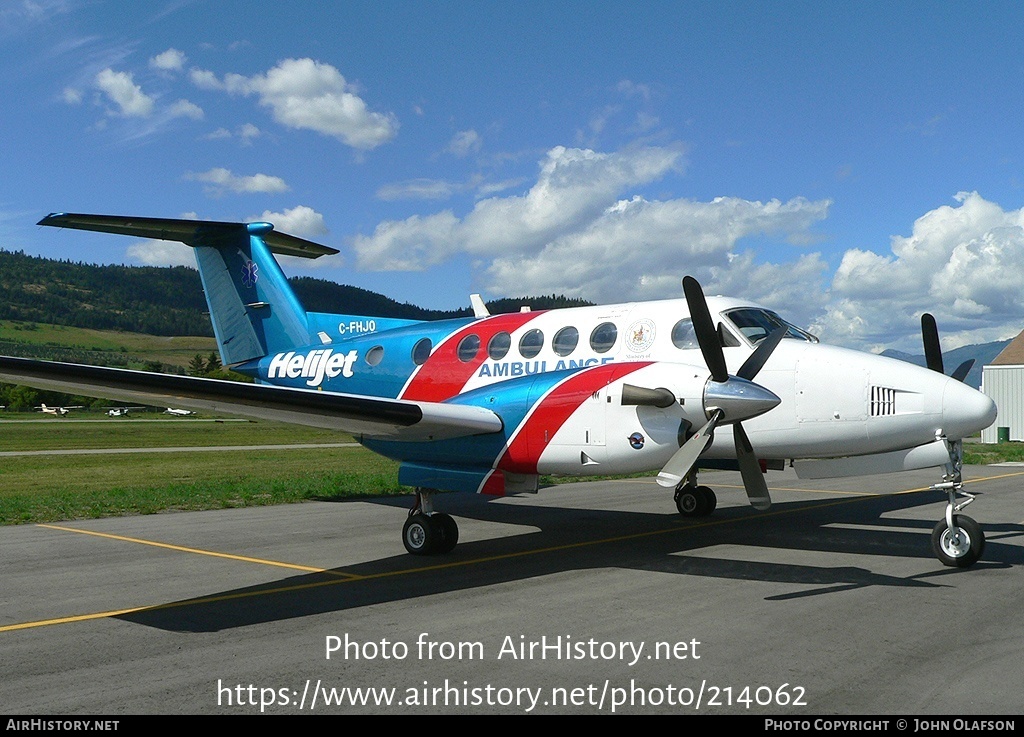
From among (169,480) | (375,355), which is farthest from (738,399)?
(169,480)

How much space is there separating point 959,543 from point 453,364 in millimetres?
7192

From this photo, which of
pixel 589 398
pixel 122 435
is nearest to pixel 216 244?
pixel 589 398

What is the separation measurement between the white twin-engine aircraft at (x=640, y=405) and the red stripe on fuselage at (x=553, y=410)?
2 centimetres

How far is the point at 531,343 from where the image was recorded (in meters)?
11.7

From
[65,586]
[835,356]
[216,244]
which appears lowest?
[65,586]

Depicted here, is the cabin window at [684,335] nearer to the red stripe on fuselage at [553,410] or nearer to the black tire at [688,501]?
the red stripe on fuselage at [553,410]

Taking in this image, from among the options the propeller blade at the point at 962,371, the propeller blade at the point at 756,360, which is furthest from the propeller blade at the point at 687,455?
the propeller blade at the point at 962,371

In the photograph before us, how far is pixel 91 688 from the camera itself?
526 centimetres

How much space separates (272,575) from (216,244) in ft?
27.9

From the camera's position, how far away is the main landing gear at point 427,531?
1018 cm

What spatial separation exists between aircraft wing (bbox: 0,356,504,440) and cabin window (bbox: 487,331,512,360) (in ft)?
7.57

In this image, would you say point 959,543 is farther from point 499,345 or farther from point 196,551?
point 196,551

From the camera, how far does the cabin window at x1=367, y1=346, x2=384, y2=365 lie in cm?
1327
